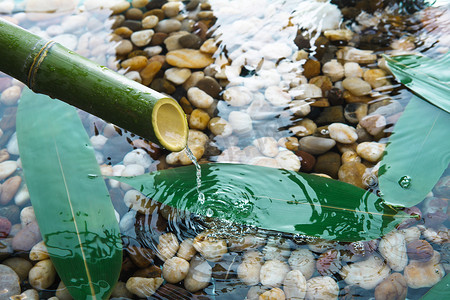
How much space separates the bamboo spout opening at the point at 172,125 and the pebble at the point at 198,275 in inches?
→ 18.0

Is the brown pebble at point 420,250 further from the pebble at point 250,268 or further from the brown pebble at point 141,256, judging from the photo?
the brown pebble at point 141,256

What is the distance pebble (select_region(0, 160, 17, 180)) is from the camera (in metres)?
1.45

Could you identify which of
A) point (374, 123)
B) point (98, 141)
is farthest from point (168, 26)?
point (374, 123)

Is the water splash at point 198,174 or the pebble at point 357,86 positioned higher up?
the pebble at point 357,86

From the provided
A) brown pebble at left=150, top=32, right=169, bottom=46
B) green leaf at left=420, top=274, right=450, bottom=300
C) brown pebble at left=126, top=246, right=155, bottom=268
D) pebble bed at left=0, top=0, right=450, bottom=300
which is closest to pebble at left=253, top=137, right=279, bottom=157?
pebble bed at left=0, top=0, right=450, bottom=300

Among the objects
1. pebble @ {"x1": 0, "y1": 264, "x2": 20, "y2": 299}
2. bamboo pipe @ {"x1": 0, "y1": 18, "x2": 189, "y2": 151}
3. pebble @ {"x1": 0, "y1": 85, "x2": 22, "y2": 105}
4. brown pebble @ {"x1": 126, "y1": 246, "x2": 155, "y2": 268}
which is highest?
bamboo pipe @ {"x1": 0, "y1": 18, "x2": 189, "y2": 151}

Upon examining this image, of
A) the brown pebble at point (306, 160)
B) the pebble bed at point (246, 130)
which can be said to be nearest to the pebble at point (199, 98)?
the pebble bed at point (246, 130)

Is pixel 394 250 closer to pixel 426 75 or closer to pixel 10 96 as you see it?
pixel 426 75

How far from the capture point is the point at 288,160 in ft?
4.73

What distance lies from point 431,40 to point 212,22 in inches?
41.0

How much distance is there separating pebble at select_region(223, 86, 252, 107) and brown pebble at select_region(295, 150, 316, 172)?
0.34m

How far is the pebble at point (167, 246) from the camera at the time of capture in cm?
122

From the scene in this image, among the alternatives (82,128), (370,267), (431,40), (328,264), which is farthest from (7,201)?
(431,40)

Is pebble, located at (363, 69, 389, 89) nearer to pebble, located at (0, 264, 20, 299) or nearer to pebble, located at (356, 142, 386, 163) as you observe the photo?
pebble, located at (356, 142, 386, 163)
